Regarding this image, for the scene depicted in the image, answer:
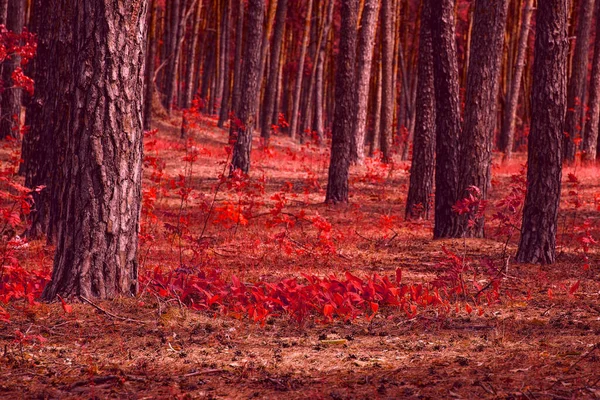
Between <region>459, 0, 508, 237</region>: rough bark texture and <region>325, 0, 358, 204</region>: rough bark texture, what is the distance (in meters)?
3.23

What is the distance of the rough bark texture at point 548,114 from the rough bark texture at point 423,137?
3.40 m

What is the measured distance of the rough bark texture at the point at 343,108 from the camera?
40.1 feet

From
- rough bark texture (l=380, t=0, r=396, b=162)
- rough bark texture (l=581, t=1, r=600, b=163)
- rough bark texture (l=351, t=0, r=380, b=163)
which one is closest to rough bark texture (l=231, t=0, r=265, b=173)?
rough bark texture (l=351, t=0, r=380, b=163)

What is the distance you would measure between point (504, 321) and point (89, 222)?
10.1 feet

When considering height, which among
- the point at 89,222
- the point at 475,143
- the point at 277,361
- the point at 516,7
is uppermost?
the point at 516,7

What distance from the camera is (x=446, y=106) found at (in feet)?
29.9

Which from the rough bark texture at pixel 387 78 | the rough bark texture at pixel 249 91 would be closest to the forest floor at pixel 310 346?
the rough bark texture at pixel 249 91

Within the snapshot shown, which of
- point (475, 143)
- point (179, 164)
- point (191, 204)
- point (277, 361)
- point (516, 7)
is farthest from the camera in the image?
point (516, 7)

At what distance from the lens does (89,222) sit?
481 centimetres

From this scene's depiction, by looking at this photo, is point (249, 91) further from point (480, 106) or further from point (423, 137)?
point (480, 106)

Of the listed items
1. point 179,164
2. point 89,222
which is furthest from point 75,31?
point 179,164

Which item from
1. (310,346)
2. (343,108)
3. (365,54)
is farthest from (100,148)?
(365,54)

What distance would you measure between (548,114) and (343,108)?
5388 mm

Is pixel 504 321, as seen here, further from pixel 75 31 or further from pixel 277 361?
pixel 75 31
